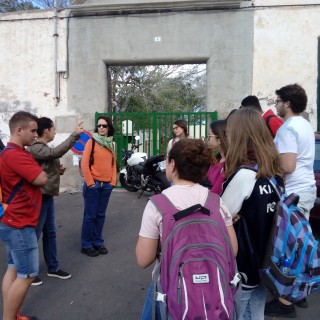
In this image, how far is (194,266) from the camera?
5.42ft

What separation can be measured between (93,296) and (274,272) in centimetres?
228

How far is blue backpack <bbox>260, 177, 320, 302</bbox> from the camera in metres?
2.01

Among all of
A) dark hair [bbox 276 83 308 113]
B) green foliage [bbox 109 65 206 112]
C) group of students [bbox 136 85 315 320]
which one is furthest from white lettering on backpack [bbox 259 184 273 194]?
green foliage [bbox 109 65 206 112]

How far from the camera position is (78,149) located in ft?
26.5

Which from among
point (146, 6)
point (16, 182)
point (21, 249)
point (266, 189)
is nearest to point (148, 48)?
point (146, 6)

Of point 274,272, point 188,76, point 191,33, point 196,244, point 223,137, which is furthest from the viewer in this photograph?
point 188,76

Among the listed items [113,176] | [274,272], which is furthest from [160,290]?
[113,176]

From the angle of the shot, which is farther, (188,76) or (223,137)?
(188,76)

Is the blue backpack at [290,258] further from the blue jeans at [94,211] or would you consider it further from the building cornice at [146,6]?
the building cornice at [146,6]

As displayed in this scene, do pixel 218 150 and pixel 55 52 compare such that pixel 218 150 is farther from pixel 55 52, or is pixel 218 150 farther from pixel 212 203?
pixel 55 52

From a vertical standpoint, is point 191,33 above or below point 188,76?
below

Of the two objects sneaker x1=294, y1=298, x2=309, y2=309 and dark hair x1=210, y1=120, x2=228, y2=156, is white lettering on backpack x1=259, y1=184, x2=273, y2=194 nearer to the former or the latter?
dark hair x1=210, y1=120, x2=228, y2=156

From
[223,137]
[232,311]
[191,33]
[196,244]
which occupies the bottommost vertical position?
[232,311]

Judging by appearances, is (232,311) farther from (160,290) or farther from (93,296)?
(93,296)
